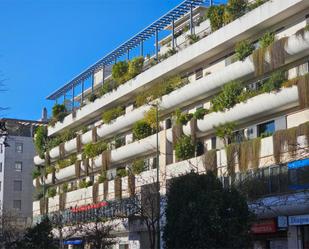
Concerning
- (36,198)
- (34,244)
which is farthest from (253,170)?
(36,198)

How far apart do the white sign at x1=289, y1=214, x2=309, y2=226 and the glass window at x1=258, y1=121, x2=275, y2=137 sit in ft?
16.8

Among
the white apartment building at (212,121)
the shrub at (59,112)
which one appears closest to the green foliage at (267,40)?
the white apartment building at (212,121)

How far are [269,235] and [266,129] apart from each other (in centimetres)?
653

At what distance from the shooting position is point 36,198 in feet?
243

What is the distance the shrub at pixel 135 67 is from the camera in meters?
54.3

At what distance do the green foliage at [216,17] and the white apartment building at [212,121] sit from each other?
75 centimetres

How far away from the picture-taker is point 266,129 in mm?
39062

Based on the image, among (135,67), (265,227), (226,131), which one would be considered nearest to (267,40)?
(226,131)

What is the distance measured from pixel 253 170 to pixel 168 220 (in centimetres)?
1414

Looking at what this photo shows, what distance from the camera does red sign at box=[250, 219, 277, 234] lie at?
37188mm

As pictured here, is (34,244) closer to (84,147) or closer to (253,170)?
(253,170)

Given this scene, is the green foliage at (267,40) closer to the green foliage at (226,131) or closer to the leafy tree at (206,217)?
the green foliage at (226,131)

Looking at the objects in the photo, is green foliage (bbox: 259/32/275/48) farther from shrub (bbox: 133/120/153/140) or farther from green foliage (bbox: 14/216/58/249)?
green foliage (bbox: 14/216/58/249)

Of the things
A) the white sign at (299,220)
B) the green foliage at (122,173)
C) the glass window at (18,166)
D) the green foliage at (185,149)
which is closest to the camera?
Result: the white sign at (299,220)
